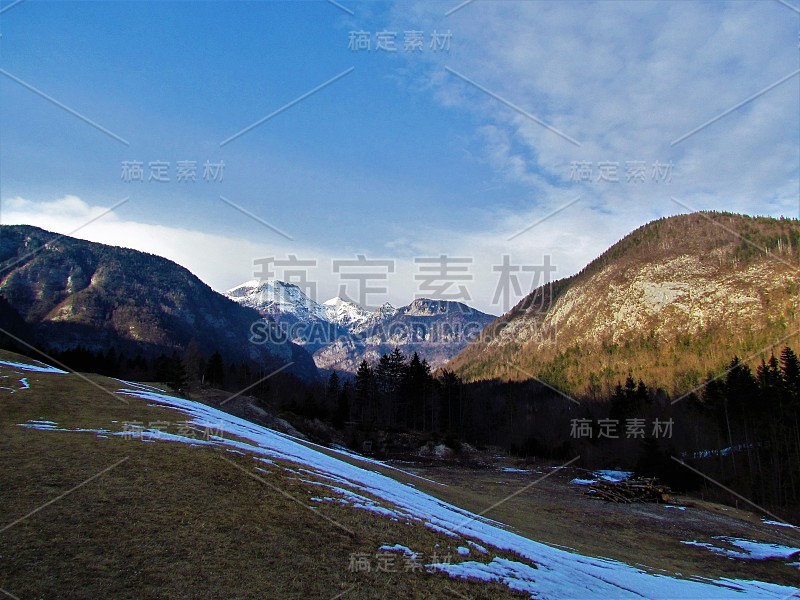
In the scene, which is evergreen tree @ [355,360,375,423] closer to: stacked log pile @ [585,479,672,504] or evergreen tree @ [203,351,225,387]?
evergreen tree @ [203,351,225,387]

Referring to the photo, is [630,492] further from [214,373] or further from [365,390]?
[214,373]

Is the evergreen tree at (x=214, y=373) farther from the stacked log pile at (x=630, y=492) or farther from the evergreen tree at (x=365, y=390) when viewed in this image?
the stacked log pile at (x=630, y=492)

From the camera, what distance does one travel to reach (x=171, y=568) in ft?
33.3

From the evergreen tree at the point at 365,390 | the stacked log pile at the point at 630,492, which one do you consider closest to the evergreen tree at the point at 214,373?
the evergreen tree at the point at 365,390

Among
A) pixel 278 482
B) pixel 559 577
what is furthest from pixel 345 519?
pixel 559 577

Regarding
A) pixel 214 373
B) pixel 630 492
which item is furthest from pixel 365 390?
pixel 630 492

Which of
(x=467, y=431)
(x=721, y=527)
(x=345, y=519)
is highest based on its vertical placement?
(x=345, y=519)

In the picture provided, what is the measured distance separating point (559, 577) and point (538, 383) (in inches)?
6867

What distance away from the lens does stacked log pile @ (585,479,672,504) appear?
42094 mm

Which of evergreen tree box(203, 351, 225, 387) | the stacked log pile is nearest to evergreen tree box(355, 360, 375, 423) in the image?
evergreen tree box(203, 351, 225, 387)

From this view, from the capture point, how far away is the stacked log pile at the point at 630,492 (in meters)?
42.1

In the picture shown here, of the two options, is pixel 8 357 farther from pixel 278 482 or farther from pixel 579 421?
pixel 579 421

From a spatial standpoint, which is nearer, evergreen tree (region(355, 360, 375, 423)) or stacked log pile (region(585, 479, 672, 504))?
stacked log pile (region(585, 479, 672, 504))

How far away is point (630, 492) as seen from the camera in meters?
43.1
